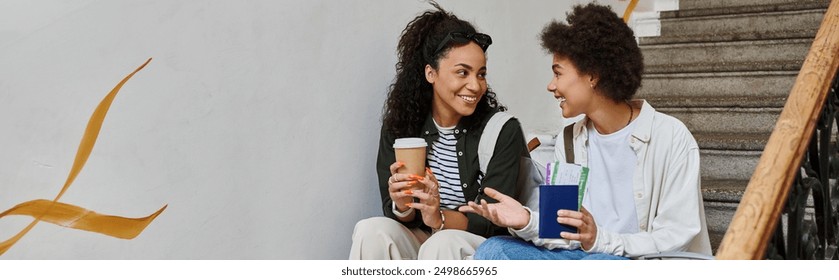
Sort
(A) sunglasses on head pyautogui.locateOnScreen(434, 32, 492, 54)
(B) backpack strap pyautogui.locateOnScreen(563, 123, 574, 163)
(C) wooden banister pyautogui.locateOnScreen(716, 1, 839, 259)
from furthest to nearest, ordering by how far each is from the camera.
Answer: (A) sunglasses on head pyautogui.locateOnScreen(434, 32, 492, 54) → (B) backpack strap pyautogui.locateOnScreen(563, 123, 574, 163) → (C) wooden banister pyautogui.locateOnScreen(716, 1, 839, 259)

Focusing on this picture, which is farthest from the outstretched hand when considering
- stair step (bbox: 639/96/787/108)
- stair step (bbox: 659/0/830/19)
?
stair step (bbox: 659/0/830/19)

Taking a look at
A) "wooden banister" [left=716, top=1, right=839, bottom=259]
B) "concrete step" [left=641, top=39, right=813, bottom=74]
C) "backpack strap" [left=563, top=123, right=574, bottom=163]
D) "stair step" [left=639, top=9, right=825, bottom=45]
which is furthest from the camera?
"stair step" [left=639, top=9, right=825, bottom=45]

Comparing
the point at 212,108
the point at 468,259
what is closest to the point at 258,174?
the point at 212,108

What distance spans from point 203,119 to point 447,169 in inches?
28.4

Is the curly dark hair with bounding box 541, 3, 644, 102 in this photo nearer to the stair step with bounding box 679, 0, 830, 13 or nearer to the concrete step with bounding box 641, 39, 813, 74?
the concrete step with bounding box 641, 39, 813, 74

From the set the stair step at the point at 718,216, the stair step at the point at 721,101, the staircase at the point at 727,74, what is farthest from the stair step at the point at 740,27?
the stair step at the point at 718,216

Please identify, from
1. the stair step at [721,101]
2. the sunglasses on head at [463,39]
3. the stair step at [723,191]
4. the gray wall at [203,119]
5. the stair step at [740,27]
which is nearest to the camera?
the gray wall at [203,119]

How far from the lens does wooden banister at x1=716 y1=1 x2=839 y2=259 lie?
5.42ft

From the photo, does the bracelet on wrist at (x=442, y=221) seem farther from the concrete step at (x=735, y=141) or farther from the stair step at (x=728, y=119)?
the stair step at (x=728, y=119)

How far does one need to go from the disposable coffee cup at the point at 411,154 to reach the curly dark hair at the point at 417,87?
1.11ft

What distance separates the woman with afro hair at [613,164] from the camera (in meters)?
2.10

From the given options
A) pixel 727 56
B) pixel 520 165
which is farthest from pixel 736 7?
pixel 520 165
